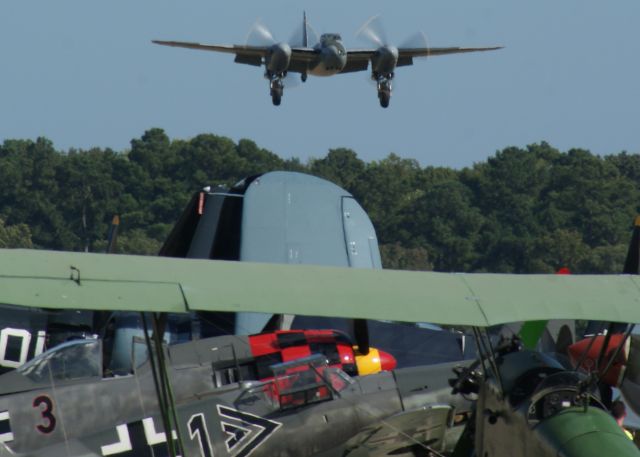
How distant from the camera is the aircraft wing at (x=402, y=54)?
40969 millimetres

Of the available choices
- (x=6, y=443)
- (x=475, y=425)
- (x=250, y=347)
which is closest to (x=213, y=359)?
(x=250, y=347)

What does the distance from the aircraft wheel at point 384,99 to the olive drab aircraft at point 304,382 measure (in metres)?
26.1

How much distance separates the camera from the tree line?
75.6m

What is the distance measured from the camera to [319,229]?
2327 centimetres

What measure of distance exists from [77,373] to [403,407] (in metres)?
2.77

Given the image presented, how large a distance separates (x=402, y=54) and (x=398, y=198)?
42.9 m

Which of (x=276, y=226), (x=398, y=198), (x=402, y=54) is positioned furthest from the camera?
(x=398, y=198)

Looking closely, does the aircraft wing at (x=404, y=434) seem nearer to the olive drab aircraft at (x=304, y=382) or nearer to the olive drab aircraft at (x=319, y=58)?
the olive drab aircraft at (x=304, y=382)

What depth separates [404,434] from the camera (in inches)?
451

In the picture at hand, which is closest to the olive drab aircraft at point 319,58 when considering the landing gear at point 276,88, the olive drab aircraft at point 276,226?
the landing gear at point 276,88

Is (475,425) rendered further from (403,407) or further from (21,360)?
(21,360)

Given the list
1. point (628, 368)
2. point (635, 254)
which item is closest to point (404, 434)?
point (628, 368)

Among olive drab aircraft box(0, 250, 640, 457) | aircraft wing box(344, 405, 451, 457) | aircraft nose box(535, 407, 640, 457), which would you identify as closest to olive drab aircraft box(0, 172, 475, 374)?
olive drab aircraft box(0, 250, 640, 457)

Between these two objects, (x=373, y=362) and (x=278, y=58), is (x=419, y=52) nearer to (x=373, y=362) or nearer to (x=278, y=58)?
(x=278, y=58)
